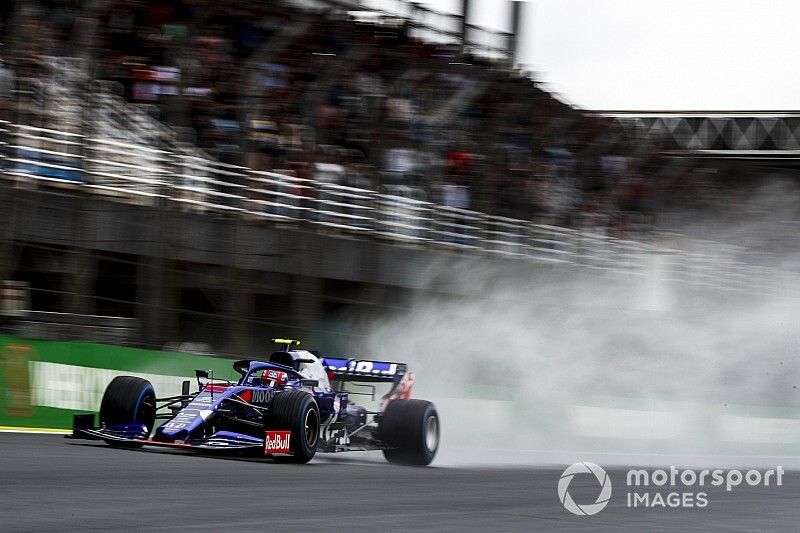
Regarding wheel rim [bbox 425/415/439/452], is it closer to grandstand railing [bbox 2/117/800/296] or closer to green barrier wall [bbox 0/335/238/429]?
green barrier wall [bbox 0/335/238/429]

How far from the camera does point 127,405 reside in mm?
11305

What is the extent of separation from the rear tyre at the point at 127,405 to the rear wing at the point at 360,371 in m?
2.36

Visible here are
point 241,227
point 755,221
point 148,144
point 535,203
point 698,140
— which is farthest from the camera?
point 698,140

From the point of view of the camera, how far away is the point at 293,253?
18.4m

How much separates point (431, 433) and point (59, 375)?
13.3 ft

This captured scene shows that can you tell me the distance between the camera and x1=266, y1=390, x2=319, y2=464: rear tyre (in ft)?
36.0

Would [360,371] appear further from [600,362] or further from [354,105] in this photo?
[600,362]

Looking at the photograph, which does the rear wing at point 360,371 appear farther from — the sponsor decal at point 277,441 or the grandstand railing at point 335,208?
the grandstand railing at point 335,208

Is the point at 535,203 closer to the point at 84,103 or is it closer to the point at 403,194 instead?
the point at 403,194

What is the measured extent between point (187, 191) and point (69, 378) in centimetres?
416

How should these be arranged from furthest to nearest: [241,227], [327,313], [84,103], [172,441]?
[327,313] → [241,227] → [84,103] → [172,441]

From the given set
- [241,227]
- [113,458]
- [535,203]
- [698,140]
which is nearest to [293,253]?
[241,227]

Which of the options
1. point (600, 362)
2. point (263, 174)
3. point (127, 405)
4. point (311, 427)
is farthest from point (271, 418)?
point (600, 362)

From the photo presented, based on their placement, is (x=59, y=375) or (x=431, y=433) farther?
(x=59, y=375)
